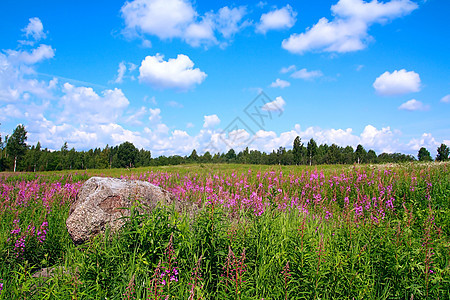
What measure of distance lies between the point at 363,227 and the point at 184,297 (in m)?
3.04

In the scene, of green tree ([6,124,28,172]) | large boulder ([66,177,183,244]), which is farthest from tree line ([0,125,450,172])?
large boulder ([66,177,183,244])

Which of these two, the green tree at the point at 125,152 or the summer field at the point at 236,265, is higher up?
the green tree at the point at 125,152

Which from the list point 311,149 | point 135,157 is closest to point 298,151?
point 311,149

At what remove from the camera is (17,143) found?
63656 millimetres

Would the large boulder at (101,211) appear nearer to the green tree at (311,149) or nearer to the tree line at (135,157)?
the tree line at (135,157)

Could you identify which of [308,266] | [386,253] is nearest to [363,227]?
[386,253]

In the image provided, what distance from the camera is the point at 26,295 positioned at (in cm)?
297

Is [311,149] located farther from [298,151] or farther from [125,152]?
[125,152]

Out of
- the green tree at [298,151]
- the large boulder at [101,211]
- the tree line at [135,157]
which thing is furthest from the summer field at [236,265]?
the green tree at [298,151]

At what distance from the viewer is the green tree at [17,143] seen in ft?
207

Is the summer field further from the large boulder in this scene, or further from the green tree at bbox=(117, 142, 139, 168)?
the green tree at bbox=(117, 142, 139, 168)

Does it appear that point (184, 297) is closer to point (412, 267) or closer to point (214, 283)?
point (214, 283)

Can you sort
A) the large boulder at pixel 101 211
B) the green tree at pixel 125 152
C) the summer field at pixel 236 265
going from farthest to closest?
the green tree at pixel 125 152 → the large boulder at pixel 101 211 → the summer field at pixel 236 265

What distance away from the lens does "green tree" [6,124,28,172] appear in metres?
63.1
